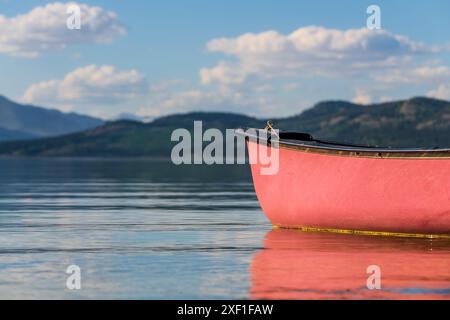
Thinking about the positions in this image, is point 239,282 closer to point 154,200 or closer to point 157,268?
point 157,268

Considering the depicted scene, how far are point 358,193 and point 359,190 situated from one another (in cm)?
10

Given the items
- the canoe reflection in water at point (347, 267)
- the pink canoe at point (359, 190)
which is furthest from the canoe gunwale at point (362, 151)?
the canoe reflection in water at point (347, 267)

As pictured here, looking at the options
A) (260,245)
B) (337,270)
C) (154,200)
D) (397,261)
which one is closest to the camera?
(337,270)

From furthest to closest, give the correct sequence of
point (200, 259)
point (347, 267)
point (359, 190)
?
point (359, 190)
point (200, 259)
point (347, 267)

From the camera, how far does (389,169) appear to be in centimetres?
2458

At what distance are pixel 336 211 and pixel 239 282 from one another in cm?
995

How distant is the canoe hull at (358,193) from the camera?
23734mm

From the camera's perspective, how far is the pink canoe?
2373cm

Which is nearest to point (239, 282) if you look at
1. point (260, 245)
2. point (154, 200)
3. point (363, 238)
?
point (260, 245)

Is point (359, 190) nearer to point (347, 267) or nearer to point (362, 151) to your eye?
point (362, 151)

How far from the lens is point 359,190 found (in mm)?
25312

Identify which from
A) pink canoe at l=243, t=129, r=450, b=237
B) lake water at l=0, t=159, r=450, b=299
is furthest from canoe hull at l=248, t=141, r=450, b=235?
lake water at l=0, t=159, r=450, b=299

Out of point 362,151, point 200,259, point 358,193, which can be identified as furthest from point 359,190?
point 200,259

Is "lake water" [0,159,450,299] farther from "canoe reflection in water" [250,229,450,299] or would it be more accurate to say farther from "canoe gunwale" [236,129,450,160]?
"canoe gunwale" [236,129,450,160]
